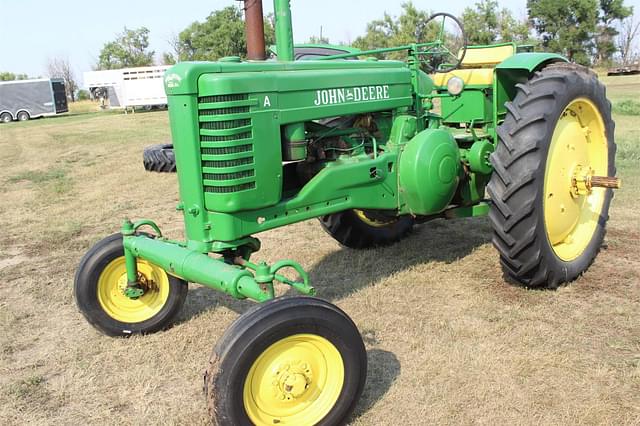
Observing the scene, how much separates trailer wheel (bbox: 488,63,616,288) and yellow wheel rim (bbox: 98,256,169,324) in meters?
2.15

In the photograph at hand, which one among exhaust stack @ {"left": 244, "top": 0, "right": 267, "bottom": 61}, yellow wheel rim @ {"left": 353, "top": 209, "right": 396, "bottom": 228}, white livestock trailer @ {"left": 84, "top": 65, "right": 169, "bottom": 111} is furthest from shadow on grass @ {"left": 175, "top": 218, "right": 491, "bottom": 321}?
white livestock trailer @ {"left": 84, "top": 65, "right": 169, "bottom": 111}

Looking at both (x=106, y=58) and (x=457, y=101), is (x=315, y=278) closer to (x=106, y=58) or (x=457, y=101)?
(x=457, y=101)

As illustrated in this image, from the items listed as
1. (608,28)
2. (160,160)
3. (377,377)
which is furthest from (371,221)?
(608,28)

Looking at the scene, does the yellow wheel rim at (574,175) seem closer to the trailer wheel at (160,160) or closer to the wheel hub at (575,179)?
the wheel hub at (575,179)

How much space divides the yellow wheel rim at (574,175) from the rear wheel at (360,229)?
1312mm

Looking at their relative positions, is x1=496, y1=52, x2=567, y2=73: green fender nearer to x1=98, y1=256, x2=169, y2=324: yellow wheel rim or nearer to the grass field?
the grass field

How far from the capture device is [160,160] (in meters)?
10.1

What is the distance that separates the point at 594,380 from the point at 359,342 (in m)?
1.25

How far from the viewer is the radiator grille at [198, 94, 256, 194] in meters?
3.00

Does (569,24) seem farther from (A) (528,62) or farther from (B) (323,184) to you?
(B) (323,184)

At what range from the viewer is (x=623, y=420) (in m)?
2.65

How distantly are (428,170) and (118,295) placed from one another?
2104mm

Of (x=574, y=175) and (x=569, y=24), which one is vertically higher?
(x=569, y=24)

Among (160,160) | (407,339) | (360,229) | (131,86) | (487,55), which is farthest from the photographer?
(131,86)
